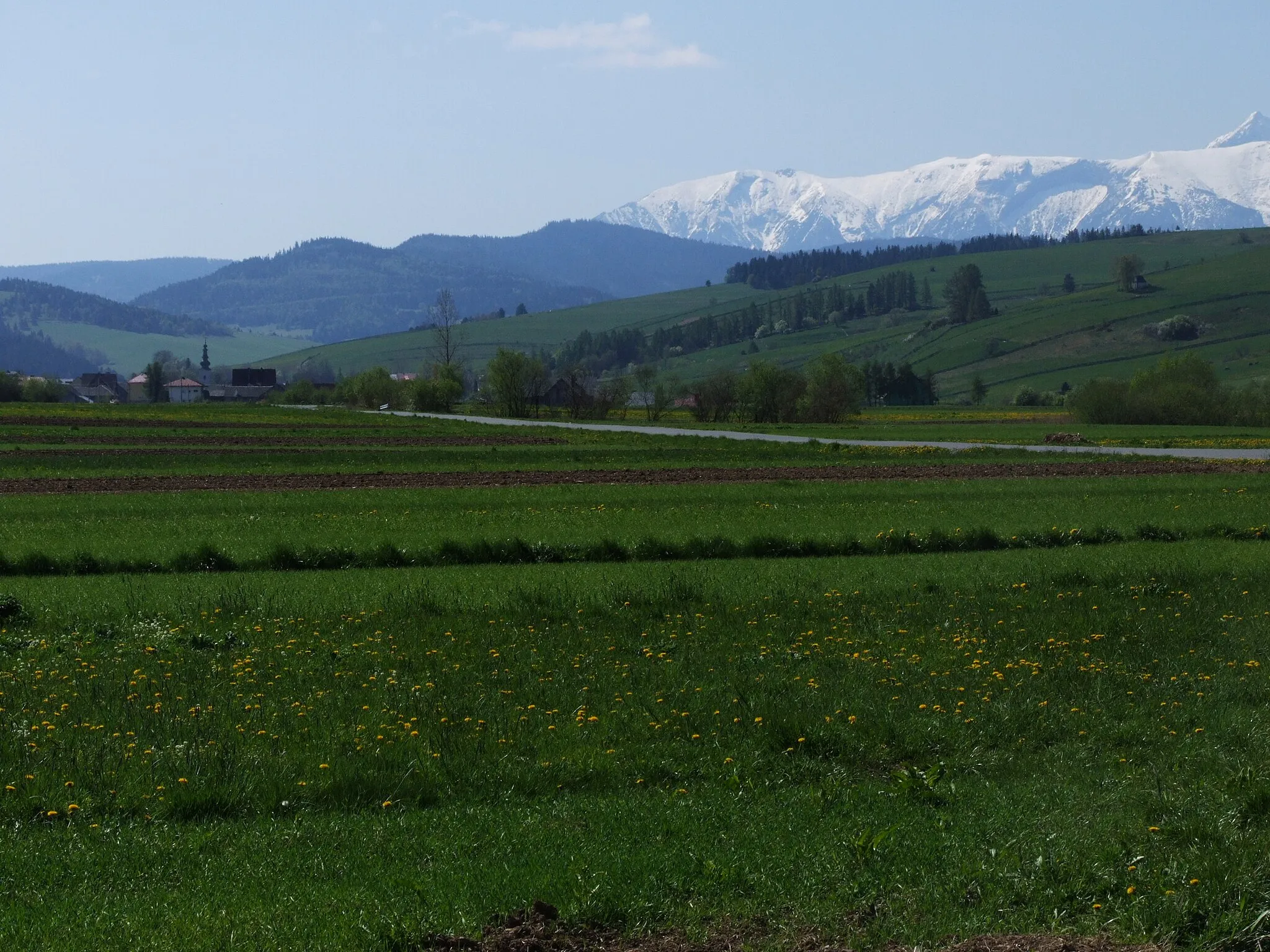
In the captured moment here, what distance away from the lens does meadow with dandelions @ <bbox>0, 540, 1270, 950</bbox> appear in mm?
8695

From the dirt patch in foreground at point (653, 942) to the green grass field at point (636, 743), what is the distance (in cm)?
8

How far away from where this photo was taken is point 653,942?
8.25 m

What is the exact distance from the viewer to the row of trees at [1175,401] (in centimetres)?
11188

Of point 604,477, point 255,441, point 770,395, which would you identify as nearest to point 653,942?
point 604,477

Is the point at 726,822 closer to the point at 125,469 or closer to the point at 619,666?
the point at 619,666

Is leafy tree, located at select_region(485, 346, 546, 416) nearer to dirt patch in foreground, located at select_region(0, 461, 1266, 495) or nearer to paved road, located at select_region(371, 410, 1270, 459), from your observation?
paved road, located at select_region(371, 410, 1270, 459)

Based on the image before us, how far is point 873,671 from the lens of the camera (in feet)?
53.9

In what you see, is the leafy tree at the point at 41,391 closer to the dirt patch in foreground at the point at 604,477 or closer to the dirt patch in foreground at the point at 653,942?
the dirt patch in foreground at the point at 604,477

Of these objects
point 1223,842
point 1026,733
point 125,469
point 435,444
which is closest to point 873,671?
point 1026,733

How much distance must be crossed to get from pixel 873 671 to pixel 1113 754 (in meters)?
3.78

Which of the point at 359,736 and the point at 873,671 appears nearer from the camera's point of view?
the point at 359,736

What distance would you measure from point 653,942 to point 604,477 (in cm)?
4288

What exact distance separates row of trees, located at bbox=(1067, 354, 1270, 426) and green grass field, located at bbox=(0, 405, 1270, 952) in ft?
293

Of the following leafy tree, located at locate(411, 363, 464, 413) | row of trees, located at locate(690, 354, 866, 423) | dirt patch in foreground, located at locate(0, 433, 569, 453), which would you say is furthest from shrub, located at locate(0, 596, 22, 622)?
leafy tree, located at locate(411, 363, 464, 413)
